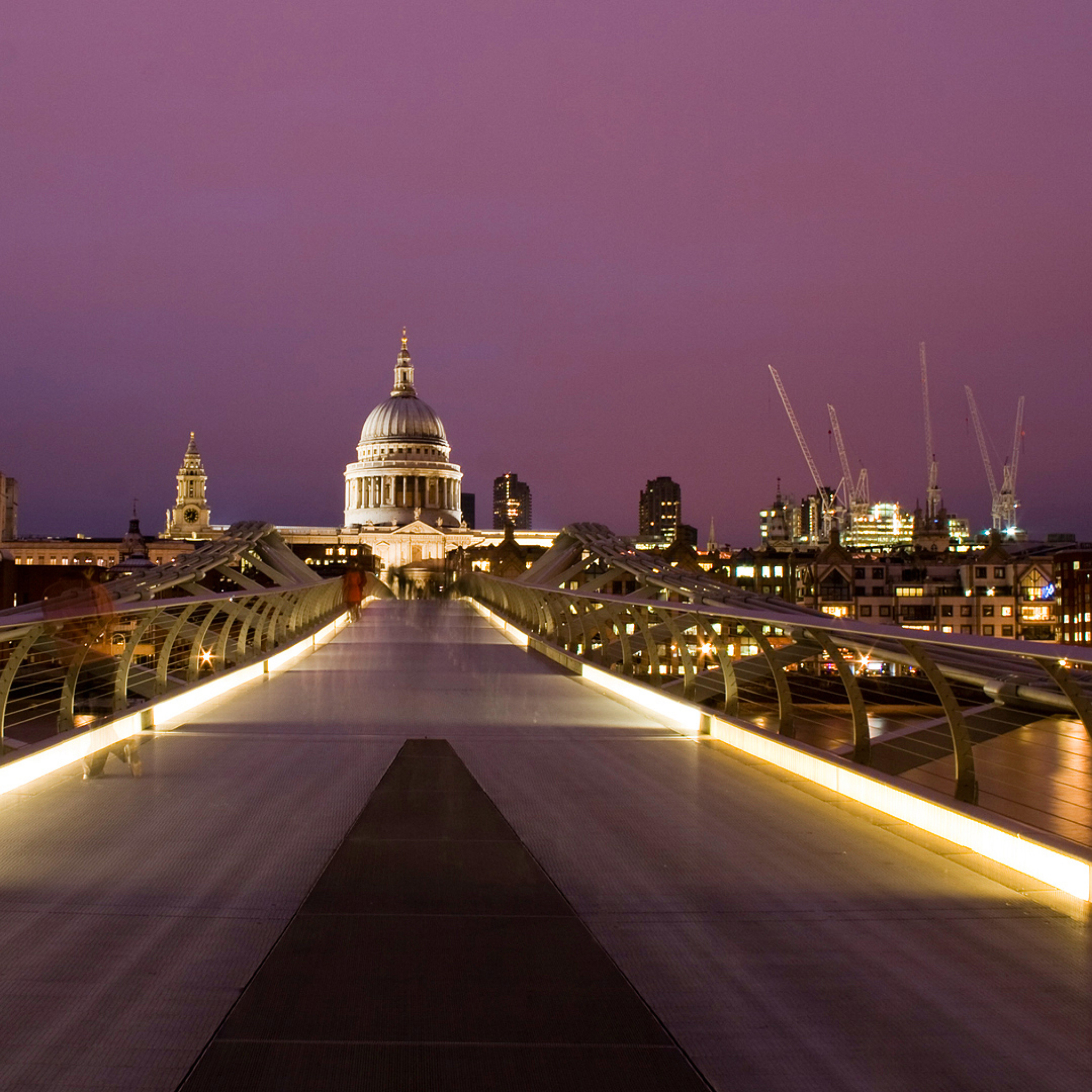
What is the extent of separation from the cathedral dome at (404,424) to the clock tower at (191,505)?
26.9 metres

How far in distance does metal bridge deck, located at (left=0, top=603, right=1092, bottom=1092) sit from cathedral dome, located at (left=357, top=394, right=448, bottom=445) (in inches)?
6957

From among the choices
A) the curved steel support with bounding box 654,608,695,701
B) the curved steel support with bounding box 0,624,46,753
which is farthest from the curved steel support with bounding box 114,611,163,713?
the curved steel support with bounding box 654,608,695,701

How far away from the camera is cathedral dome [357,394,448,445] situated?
184 m

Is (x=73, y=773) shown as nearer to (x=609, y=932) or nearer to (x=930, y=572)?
(x=609, y=932)

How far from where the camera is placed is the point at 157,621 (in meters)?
10.9

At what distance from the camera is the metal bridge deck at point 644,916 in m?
3.59

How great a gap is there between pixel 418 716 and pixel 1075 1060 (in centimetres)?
853

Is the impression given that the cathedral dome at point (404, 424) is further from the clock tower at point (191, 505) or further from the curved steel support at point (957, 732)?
the curved steel support at point (957, 732)

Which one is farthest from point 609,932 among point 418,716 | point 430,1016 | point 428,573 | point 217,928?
point 428,573

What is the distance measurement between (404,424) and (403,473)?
988 centimetres

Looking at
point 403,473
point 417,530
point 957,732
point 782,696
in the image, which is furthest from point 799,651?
point 403,473

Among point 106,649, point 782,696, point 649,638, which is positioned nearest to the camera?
point 782,696

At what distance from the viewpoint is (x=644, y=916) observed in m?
4.88

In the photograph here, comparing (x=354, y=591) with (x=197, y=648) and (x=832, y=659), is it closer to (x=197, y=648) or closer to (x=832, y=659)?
(x=197, y=648)
